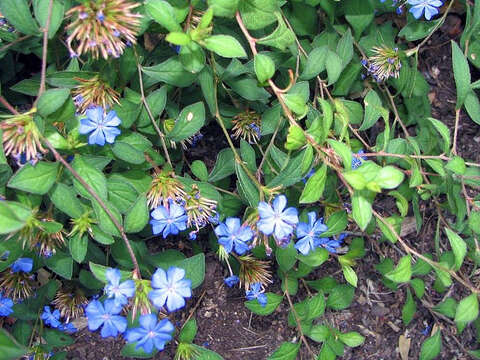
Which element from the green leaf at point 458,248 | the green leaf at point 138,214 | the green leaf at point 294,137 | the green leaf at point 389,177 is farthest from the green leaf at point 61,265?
the green leaf at point 458,248

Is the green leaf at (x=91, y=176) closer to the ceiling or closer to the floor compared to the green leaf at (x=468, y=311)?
closer to the ceiling

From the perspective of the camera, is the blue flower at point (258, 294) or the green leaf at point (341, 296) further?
the green leaf at point (341, 296)

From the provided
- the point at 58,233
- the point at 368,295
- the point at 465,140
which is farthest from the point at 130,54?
the point at 465,140

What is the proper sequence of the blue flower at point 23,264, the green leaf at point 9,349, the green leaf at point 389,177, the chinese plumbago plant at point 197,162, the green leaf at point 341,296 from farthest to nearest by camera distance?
the green leaf at point 341,296
the blue flower at point 23,264
the chinese plumbago plant at point 197,162
the green leaf at point 389,177
the green leaf at point 9,349

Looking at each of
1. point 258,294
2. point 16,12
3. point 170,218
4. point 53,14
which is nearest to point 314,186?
point 170,218

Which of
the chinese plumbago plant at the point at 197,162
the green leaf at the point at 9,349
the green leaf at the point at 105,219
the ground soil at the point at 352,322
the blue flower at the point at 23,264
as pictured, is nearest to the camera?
the green leaf at the point at 9,349

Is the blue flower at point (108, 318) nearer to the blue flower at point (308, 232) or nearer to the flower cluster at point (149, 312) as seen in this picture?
the flower cluster at point (149, 312)

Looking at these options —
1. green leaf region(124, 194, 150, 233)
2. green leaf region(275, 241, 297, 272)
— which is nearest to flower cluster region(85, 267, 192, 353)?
green leaf region(124, 194, 150, 233)
